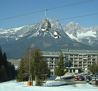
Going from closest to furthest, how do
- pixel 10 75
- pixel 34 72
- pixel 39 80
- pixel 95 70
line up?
pixel 39 80, pixel 34 72, pixel 10 75, pixel 95 70

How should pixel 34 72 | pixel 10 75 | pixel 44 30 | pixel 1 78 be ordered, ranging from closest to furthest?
pixel 44 30, pixel 34 72, pixel 1 78, pixel 10 75

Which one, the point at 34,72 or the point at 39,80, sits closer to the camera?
the point at 39,80

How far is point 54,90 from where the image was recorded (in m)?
33.1

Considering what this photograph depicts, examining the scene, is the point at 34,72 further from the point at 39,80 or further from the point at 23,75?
the point at 23,75

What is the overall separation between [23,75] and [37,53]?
12.5 m

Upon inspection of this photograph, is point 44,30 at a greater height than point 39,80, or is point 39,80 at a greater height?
point 44,30

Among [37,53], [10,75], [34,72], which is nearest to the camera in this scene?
[34,72]

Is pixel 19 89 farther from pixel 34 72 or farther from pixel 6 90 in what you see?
pixel 34 72

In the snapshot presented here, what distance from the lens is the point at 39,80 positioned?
59.2m

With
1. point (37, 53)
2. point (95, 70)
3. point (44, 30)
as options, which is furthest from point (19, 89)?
point (95, 70)

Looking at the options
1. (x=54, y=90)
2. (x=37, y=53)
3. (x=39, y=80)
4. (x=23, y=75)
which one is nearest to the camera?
(x=54, y=90)

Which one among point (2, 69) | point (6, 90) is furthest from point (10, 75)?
point (6, 90)

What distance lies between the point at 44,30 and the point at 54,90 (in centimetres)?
601

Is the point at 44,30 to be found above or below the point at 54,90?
above
